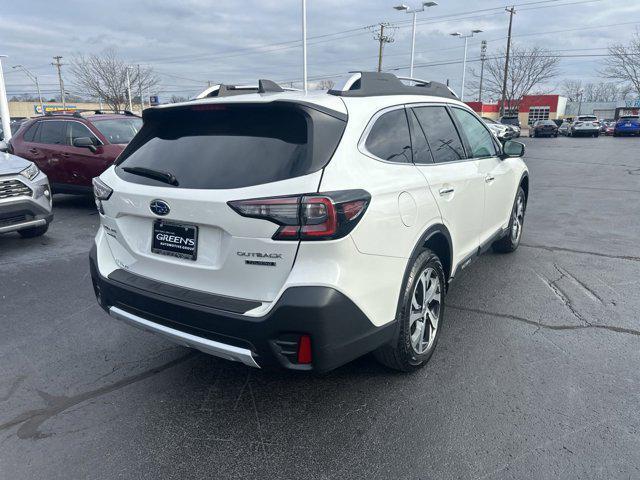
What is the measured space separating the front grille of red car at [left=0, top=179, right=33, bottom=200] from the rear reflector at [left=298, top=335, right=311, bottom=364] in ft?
17.9

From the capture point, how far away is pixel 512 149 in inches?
193

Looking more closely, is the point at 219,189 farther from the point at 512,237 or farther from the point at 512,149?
the point at 512,237

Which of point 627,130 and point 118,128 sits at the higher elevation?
point 118,128

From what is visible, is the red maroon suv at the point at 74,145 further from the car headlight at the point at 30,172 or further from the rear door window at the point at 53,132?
the car headlight at the point at 30,172

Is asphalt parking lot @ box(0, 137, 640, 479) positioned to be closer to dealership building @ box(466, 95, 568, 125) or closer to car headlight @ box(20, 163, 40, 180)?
car headlight @ box(20, 163, 40, 180)

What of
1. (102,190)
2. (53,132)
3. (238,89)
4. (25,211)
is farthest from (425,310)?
(53,132)

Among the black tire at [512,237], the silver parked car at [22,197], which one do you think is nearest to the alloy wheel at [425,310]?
the black tire at [512,237]

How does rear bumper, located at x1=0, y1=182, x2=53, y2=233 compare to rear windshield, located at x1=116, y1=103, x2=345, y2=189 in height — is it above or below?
below

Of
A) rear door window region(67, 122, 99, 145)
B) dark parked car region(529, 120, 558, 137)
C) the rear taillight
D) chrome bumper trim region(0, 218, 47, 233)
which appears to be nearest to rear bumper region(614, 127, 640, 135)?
dark parked car region(529, 120, 558, 137)

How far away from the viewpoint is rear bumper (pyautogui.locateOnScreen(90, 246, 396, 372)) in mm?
2324

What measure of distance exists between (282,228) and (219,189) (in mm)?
423

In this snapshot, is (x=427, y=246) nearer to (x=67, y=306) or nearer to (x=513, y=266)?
(x=513, y=266)

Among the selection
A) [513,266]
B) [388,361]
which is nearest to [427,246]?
[388,361]

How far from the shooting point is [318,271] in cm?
233
